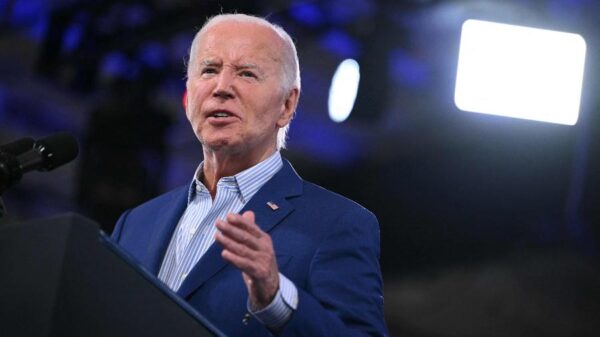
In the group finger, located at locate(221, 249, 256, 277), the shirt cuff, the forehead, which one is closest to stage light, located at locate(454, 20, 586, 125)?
the forehead

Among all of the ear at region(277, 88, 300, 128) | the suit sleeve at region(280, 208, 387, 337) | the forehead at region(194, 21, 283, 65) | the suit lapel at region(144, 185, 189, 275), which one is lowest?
the suit lapel at region(144, 185, 189, 275)

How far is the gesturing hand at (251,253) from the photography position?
1.41 m

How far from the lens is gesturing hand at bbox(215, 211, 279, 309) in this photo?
1407 millimetres

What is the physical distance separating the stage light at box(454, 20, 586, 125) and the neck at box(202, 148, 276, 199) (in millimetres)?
1885

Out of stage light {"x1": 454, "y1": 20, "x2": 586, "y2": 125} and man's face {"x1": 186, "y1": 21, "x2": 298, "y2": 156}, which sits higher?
man's face {"x1": 186, "y1": 21, "x2": 298, "y2": 156}

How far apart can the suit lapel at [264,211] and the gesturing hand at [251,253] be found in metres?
0.32

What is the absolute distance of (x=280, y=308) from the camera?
5.20ft

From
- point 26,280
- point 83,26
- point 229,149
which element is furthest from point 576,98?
point 26,280

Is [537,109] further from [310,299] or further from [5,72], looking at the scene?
[310,299]

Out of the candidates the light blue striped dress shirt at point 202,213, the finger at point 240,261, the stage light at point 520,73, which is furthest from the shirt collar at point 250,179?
the stage light at point 520,73

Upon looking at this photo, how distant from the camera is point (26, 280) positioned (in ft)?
4.02

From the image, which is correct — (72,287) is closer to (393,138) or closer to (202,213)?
(202,213)

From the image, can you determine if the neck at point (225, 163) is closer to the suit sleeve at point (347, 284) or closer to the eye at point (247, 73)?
the eye at point (247, 73)

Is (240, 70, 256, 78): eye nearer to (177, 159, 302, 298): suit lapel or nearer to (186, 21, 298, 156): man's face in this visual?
(186, 21, 298, 156): man's face
